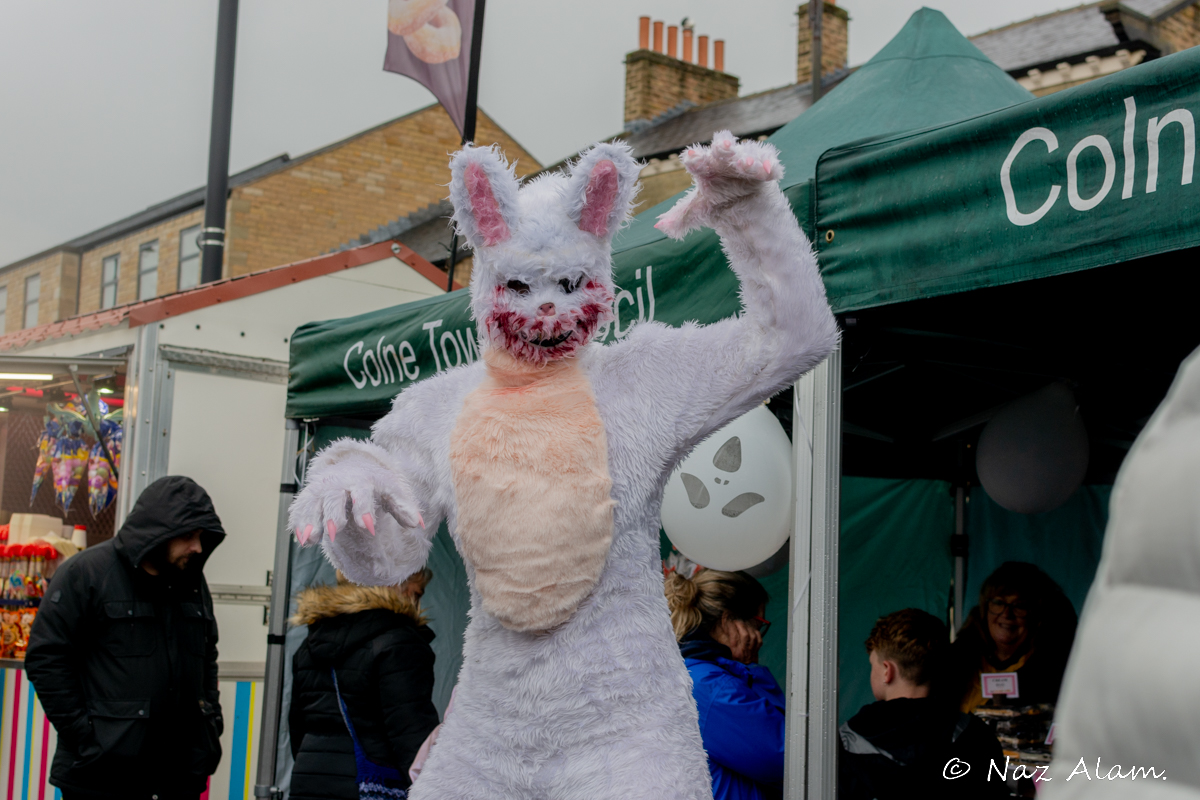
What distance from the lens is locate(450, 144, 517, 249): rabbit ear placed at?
2090 mm

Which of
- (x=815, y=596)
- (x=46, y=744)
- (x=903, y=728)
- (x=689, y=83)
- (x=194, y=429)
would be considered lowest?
(x=46, y=744)

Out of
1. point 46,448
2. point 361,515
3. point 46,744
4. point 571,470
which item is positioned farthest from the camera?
point 46,448

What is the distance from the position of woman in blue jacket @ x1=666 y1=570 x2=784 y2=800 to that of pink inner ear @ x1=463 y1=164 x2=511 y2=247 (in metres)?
1.23

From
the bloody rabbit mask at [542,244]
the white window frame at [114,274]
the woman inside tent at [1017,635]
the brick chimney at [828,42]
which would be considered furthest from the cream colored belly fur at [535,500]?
the white window frame at [114,274]

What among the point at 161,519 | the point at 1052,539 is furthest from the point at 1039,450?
the point at 161,519

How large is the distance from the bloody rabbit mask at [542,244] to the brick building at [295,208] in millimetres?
16694

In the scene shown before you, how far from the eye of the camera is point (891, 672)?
312 cm

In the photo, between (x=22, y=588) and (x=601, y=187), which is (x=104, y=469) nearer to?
(x=22, y=588)

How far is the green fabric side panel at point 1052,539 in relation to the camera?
4844mm

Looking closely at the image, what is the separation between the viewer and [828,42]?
25.7 metres

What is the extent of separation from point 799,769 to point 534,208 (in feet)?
4.42

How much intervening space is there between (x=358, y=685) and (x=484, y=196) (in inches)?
75.3

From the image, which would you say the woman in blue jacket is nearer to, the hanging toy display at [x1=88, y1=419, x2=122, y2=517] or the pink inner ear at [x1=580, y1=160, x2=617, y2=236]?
the pink inner ear at [x1=580, y1=160, x2=617, y2=236]

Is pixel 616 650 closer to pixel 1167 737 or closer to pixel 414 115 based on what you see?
pixel 1167 737
